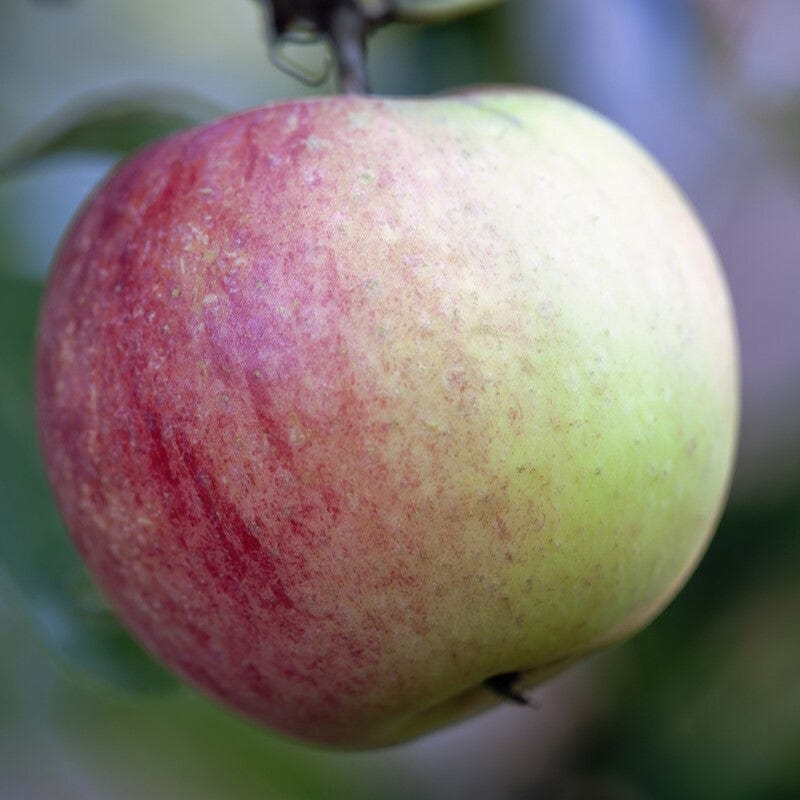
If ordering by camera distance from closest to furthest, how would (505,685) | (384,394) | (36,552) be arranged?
(384,394), (505,685), (36,552)

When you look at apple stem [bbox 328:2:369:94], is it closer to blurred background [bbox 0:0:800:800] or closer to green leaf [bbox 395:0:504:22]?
green leaf [bbox 395:0:504:22]

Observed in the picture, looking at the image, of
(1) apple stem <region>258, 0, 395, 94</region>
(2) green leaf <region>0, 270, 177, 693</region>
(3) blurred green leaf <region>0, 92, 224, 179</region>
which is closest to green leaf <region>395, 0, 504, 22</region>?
(1) apple stem <region>258, 0, 395, 94</region>

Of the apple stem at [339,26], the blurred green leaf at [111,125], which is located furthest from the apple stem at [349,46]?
the blurred green leaf at [111,125]

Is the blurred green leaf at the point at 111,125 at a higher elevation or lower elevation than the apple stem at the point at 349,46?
lower

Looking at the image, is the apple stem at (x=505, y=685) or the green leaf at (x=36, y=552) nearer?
the apple stem at (x=505, y=685)

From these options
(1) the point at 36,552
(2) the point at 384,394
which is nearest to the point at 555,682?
(1) the point at 36,552

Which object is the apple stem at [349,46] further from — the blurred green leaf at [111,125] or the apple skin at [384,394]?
the blurred green leaf at [111,125]

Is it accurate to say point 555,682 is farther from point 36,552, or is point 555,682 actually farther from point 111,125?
point 111,125
